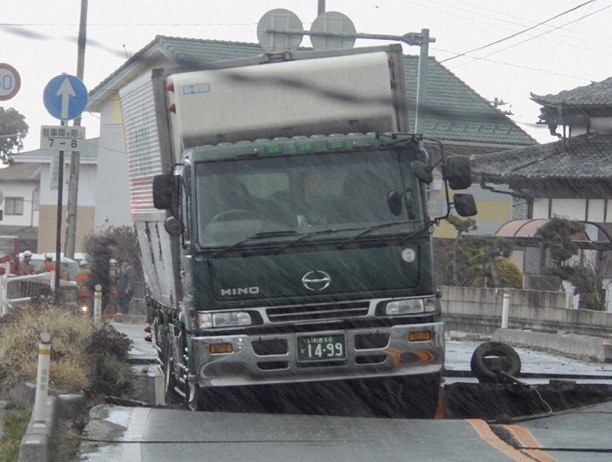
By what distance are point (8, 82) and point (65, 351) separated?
24.4 ft

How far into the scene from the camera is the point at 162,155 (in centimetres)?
1103

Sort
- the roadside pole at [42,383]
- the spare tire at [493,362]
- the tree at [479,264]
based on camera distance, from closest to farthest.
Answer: the roadside pole at [42,383] < the spare tire at [493,362] < the tree at [479,264]

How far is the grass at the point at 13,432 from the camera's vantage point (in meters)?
7.78

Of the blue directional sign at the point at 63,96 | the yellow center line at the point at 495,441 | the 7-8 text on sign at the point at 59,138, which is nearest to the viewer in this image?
the yellow center line at the point at 495,441

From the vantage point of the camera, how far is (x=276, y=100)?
34.5ft

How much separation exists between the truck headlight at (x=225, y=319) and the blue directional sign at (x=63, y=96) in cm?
673

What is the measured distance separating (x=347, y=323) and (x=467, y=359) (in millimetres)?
7368

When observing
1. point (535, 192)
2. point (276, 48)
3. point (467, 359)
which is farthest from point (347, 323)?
point (535, 192)

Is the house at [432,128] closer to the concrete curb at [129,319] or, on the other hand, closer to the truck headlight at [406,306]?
the concrete curb at [129,319]

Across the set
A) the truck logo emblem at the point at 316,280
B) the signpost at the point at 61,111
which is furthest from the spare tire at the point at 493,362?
the signpost at the point at 61,111

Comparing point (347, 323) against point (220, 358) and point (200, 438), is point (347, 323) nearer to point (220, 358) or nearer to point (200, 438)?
point (220, 358)

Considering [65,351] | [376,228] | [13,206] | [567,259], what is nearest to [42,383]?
[376,228]

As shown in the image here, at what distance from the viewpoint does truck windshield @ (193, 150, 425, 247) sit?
390 inches

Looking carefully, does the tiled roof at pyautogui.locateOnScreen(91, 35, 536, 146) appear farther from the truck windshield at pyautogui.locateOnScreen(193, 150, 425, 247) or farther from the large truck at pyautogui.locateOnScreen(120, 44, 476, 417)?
the truck windshield at pyautogui.locateOnScreen(193, 150, 425, 247)
